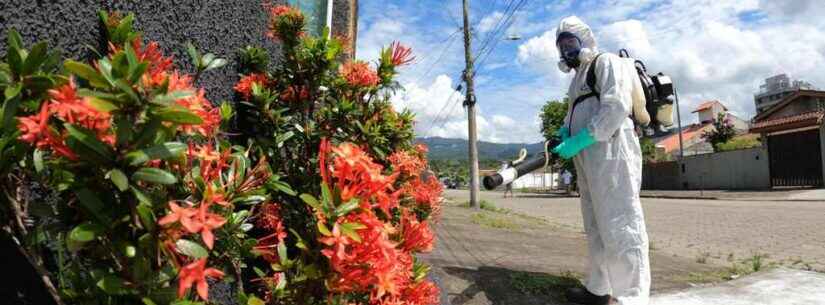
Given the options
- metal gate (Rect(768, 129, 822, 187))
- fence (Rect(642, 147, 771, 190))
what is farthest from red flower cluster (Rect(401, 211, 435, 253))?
fence (Rect(642, 147, 771, 190))

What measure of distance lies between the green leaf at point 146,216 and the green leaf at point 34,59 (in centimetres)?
31

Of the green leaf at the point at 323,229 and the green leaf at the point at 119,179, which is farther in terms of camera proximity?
the green leaf at the point at 323,229

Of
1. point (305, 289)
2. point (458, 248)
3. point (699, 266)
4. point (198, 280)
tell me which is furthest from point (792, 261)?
point (198, 280)

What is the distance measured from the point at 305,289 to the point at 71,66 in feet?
2.20

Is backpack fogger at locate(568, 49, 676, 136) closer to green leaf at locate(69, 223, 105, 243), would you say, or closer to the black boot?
the black boot

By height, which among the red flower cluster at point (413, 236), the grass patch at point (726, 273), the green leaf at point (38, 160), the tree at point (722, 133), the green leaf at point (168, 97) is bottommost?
the grass patch at point (726, 273)

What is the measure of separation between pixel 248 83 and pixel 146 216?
131cm

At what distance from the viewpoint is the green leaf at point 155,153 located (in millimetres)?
822

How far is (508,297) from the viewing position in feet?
9.95

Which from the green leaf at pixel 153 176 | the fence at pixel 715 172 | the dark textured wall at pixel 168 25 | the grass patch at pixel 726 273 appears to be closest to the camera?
the green leaf at pixel 153 176

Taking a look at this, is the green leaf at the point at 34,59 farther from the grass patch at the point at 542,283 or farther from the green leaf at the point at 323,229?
the grass patch at the point at 542,283

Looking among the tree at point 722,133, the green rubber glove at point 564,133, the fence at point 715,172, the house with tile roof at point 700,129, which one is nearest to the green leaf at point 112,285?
the green rubber glove at point 564,133

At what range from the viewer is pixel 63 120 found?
88 centimetres

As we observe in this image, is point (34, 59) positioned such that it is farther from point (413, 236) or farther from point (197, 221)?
point (413, 236)
